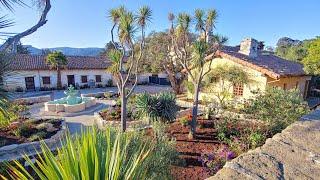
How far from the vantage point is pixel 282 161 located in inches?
77.6

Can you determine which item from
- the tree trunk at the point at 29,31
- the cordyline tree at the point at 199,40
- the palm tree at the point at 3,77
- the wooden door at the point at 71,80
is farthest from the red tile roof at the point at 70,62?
the palm tree at the point at 3,77

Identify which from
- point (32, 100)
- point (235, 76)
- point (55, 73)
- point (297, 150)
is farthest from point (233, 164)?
point (55, 73)

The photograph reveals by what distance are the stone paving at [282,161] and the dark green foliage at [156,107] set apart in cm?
838

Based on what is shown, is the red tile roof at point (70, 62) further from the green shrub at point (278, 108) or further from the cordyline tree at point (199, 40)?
the green shrub at point (278, 108)

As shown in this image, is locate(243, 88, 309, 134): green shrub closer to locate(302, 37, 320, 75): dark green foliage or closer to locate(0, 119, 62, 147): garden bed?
locate(302, 37, 320, 75): dark green foliage

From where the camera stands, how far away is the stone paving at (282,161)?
1771 millimetres

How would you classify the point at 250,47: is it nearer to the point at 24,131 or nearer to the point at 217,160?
the point at 217,160

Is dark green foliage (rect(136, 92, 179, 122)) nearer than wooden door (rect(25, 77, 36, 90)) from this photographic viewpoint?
Yes

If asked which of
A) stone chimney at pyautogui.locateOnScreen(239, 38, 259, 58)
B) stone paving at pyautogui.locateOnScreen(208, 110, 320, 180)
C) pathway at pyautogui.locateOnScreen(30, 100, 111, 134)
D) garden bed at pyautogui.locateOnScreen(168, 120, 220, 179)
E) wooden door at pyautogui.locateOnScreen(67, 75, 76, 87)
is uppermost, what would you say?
stone chimney at pyautogui.locateOnScreen(239, 38, 259, 58)

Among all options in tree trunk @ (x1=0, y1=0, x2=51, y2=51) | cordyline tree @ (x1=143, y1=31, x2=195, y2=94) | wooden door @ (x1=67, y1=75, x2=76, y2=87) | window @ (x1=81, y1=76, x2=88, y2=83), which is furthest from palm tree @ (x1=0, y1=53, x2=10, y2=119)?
window @ (x1=81, y1=76, x2=88, y2=83)

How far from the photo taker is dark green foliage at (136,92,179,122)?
10.8 m

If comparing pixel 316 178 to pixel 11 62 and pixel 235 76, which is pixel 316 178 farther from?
pixel 235 76

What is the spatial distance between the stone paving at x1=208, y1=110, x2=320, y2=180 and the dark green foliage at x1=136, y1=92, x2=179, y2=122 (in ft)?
27.5

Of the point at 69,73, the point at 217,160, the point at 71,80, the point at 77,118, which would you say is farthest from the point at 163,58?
the point at 217,160
